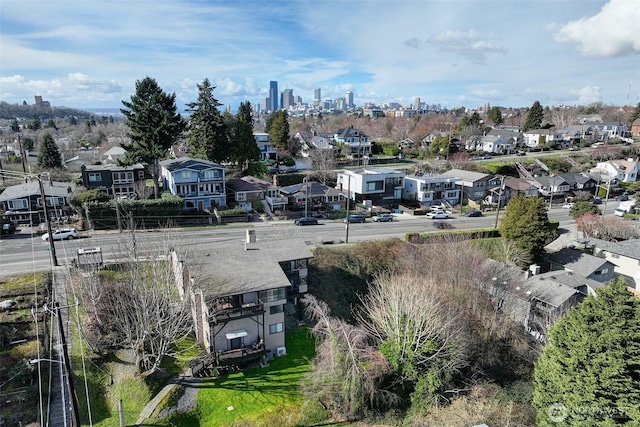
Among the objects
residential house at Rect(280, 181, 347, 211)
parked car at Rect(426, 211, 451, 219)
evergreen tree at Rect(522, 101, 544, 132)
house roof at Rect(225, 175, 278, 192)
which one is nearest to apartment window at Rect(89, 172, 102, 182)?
house roof at Rect(225, 175, 278, 192)

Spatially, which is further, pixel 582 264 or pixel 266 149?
pixel 266 149

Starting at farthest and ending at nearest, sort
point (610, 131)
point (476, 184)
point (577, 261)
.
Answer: point (610, 131) → point (476, 184) → point (577, 261)

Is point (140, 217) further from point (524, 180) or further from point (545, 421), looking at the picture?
point (524, 180)

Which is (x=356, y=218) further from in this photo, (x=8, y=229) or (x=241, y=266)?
(x=8, y=229)

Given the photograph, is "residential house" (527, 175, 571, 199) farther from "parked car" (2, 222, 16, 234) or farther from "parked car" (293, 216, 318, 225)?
"parked car" (2, 222, 16, 234)

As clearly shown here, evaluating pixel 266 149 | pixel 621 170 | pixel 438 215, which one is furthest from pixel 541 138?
pixel 266 149

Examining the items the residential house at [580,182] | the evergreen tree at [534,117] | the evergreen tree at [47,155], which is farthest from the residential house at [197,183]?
the evergreen tree at [534,117]
